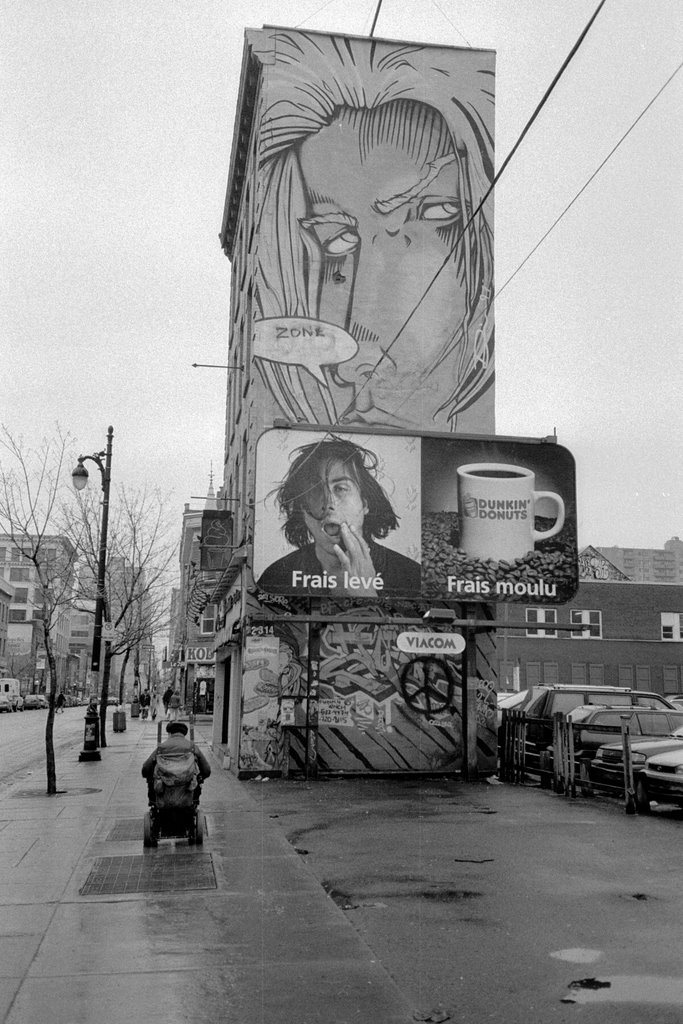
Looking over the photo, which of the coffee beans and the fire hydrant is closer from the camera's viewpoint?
the coffee beans

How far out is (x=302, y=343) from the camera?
849 inches

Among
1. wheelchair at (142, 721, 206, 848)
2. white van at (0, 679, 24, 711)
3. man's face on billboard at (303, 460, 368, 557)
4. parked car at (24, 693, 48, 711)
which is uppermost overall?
man's face on billboard at (303, 460, 368, 557)

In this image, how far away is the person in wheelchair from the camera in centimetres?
1127

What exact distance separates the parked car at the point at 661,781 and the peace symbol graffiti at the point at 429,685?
18.2ft

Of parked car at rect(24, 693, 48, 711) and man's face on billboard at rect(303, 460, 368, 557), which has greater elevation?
man's face on billboard at rect(303, 460, 368, 557)

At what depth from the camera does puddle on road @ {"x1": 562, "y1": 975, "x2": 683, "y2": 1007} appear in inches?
238

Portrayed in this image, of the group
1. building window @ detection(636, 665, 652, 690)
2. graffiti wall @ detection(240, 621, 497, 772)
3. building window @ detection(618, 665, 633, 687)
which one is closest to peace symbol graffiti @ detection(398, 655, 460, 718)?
graffiti wall @ detection(240, 621, 497, 772)

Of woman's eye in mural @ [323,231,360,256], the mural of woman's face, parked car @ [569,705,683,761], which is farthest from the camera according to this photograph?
woman's eye in mural @ [323,231,360,256]

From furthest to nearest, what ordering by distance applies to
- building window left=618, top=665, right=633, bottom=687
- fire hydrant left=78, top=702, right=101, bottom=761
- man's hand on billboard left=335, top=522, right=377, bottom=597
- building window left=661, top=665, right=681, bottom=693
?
building window left=661, top=665, right=681, bottom=693 < building window left=618, top=665, right=633, bottom=687 < fire hydrant left=78, top=702, right=101, bottom=761 < man's hand on billboard left=335, top=522, right=377, bottom=597

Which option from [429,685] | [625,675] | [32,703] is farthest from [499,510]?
[32,703]

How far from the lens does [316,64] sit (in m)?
22.8

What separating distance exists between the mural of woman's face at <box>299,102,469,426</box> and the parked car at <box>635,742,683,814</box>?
31.2 ft

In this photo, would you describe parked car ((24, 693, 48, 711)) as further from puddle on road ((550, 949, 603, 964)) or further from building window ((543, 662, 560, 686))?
puddle on road ((550, 949, 603, 964))

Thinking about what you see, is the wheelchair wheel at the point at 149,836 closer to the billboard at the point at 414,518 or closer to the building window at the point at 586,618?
the billboard at the point at 414,518
